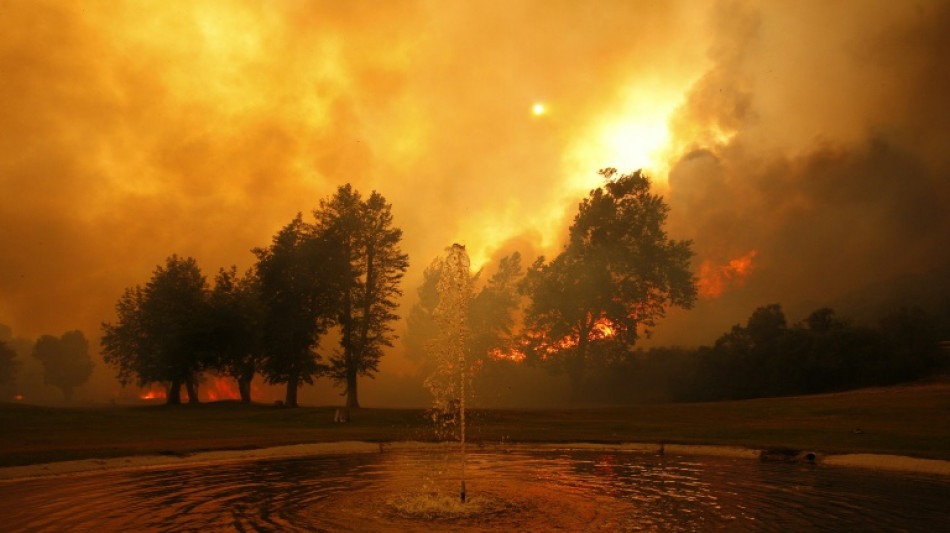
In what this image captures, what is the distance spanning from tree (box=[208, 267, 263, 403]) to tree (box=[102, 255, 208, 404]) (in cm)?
130

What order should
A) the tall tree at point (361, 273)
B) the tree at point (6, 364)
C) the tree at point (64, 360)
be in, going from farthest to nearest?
the tree at point (64, 360)
the tree at point (6, 364)
the tall tree at point (361, 273)

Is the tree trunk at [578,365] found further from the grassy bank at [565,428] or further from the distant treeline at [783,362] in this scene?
the grassy bank at [565,428]

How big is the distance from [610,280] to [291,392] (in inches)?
1409

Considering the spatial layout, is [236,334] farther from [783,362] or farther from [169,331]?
[783,362]

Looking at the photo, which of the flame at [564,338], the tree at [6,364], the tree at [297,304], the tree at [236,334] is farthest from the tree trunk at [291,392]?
the tree at [6,364]

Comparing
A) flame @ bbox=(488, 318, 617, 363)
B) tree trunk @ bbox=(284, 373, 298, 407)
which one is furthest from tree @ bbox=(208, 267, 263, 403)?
flame @ bbox=(488, 318, 617, 363)

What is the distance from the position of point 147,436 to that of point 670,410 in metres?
34.9

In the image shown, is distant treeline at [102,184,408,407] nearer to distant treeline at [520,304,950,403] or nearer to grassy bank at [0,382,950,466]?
grassy bank at [0,382,950,466]

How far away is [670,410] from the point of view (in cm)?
4794

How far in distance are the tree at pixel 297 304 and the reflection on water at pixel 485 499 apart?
42.3 m

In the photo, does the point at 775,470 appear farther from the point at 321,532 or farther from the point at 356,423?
the point at 356,423

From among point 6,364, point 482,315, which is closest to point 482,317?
point 482,315

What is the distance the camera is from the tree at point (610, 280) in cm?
7156

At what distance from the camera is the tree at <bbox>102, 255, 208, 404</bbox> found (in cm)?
6800
